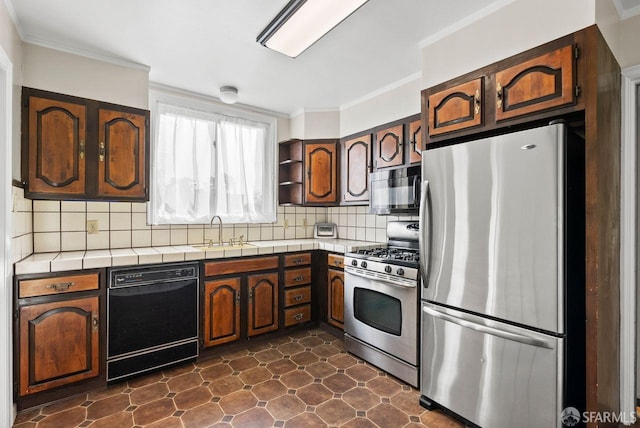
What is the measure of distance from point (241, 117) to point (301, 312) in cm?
226

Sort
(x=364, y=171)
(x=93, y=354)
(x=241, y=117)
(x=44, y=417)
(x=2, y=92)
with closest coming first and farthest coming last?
(x=2, y=92) → (x=44, y=417) → (x=93, y=354) → (x=364, y=171) → (x=241, y=117)

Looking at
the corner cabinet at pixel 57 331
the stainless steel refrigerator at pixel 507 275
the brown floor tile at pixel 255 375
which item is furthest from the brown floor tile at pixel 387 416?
the corner cabinet at pixel 57 331

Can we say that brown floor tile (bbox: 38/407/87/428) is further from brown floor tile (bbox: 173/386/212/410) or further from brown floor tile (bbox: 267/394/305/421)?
brown floor tile (bbox: 267/394/305/421)

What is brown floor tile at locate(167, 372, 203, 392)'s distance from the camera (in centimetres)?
227

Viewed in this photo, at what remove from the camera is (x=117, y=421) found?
190cm

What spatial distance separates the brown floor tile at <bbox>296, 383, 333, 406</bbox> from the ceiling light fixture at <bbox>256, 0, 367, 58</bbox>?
239 cm

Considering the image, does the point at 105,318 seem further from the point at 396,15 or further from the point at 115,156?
the point at 396,15

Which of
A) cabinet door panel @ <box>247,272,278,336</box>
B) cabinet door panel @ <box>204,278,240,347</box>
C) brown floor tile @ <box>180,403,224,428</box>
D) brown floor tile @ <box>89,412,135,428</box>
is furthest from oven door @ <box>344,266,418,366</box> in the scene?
brown floor tile @ <box>89,412,135,428</box>

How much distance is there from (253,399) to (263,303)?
99 cm

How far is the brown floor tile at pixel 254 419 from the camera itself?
1877 millimetres

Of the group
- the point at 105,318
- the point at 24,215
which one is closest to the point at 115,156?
the point at 24,215

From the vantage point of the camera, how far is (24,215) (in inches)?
86.0

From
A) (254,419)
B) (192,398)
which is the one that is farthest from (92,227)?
(254,419)

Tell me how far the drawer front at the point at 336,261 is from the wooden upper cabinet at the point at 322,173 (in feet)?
2.18
